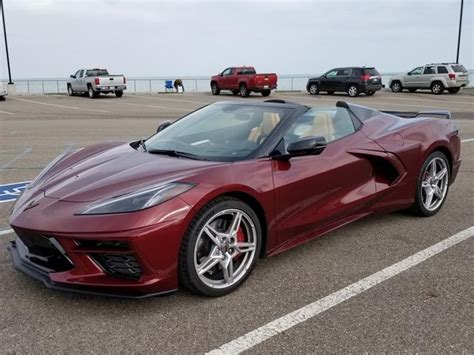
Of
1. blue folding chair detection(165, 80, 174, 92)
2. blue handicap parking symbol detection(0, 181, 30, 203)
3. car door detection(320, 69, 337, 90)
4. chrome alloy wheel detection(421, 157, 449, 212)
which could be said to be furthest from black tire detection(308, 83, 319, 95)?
chrome alloy wheel detection(421, 157, 449, 212)

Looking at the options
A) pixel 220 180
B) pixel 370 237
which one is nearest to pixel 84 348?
pixel 220 180

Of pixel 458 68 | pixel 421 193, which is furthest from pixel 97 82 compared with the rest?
pixel 421 193

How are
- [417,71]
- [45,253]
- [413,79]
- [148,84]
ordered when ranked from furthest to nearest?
1. [148,84]
2. [413,79]
3. [417,71]
4. [45,253]

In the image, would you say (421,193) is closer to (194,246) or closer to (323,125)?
(323,125)

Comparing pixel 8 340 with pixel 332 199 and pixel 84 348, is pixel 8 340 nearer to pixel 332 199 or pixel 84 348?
pixel 84 348

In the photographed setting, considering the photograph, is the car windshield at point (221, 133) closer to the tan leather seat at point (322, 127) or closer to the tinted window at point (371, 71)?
the tan leather seat at point (322, 127)

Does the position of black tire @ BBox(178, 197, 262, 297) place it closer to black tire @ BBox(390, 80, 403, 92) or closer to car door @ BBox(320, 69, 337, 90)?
car door @ BBox(320, 69, 337, 90)

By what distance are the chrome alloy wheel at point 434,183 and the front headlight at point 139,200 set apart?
2.89m

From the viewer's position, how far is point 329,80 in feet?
98.3

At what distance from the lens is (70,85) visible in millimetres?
30688

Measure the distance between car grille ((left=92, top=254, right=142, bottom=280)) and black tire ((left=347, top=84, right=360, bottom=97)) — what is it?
27.1 meters

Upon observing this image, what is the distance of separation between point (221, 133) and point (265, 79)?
962 inches

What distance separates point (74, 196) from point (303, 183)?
1670 millimetres

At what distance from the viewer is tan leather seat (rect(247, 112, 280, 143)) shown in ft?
12.7
